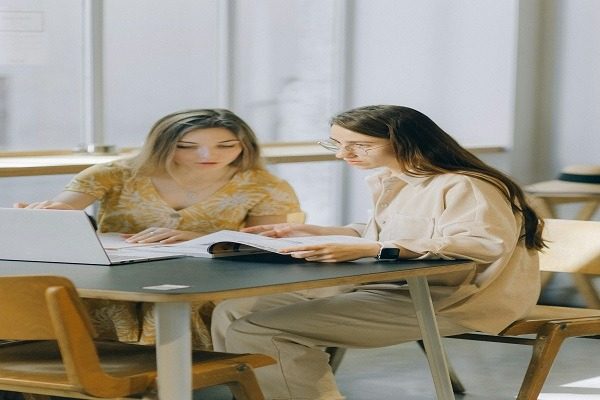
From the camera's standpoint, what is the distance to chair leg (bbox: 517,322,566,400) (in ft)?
11.5

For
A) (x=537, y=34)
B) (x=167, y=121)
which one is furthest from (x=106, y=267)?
(x=537, y=34)

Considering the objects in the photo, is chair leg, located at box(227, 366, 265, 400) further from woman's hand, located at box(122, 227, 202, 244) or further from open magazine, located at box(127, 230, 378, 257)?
woman's hand, located at box(122, 227, 202, 244)

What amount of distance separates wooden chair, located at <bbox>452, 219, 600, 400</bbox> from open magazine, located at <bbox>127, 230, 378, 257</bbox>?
2.19 feet

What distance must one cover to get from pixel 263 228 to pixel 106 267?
671mm

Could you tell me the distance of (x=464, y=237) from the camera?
3182 mm

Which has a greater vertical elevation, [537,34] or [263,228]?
[537,34]

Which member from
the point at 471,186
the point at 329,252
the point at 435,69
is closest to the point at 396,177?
the point at 471,186

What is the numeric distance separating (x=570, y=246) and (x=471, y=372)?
2.99 feet

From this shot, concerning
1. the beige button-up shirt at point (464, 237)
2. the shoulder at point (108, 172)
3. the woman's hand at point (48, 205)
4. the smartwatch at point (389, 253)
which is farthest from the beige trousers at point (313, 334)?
the shoulder at point (108, 172)

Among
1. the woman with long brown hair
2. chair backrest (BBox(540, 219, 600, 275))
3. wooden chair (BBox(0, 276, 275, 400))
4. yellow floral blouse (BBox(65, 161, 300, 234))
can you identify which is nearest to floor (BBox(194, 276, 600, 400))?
chair backrest (BBox(540, 219, 600, 275))

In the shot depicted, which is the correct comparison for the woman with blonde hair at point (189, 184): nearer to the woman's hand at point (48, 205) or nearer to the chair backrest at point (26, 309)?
the woman's hand at point (48, 205)

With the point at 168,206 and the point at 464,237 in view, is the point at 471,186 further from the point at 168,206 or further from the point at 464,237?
the point at 168,206

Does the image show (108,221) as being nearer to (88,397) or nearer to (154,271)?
(154,271)

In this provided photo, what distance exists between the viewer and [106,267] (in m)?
2.92
